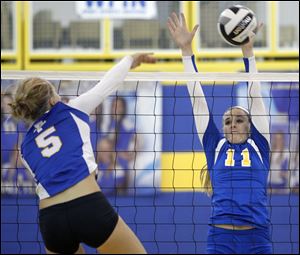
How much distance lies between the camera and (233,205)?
4.81 m

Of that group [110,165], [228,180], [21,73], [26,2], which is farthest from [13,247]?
[228,180]

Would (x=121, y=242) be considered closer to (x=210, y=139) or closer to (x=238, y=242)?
(x=238, y=242)

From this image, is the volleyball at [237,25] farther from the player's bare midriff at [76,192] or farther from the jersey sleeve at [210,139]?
the player's bare midriff at [76,192]

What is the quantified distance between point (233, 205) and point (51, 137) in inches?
56.0

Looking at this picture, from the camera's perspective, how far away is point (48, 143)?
3.98 metres

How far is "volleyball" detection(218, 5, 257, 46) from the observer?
206 inches

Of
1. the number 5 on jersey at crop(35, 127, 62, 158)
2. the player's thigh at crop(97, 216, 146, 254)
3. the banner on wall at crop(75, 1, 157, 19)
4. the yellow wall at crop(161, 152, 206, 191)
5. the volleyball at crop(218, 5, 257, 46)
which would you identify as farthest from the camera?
the banner on wall at crop(75, 1, 157, 19)

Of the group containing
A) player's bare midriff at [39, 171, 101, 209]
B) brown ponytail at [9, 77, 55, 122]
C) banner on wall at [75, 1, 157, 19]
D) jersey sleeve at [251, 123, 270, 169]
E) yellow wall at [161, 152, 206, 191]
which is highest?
banner on wall at [75, 1, 157, 19]

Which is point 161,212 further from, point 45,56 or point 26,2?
point 26,2

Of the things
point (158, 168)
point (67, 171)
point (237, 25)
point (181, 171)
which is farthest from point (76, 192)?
point (158, 168)

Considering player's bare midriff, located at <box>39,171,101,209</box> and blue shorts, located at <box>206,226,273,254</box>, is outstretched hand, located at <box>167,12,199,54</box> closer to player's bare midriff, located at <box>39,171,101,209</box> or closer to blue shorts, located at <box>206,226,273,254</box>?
blue shorts, located at <box>206,226,273,254</box>

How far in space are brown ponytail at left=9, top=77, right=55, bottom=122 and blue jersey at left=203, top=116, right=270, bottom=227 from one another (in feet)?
4.52

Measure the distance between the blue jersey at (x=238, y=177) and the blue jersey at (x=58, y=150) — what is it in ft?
3.95

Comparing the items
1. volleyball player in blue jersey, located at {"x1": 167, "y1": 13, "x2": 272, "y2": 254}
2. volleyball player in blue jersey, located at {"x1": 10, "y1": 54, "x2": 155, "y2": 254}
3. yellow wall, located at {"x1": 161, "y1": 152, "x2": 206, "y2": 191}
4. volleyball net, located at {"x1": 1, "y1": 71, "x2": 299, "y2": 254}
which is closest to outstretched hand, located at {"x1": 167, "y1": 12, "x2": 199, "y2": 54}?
volleyball player in blue jersey, located at {"x1": 167, "y1": 13, "x2": 272, "y2": 254}
